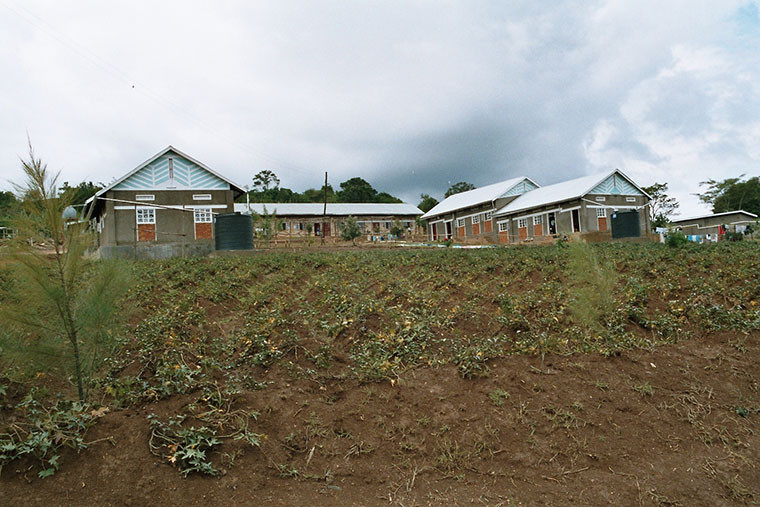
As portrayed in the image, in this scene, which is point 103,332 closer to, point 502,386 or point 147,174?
point 502,386

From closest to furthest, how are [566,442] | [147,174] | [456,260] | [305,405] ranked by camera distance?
1. [566,442]
2. [305,405]
3. [456,260]
4. [147,174]

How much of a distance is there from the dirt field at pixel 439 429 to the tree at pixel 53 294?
582 mm

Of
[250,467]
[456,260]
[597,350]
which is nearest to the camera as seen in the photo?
[250,467]

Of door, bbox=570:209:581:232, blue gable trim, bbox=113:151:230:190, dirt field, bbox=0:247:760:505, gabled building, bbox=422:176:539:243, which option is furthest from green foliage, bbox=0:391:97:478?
gabled building, bbox=422:176:539:243

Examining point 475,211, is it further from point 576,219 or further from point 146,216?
point 146,216

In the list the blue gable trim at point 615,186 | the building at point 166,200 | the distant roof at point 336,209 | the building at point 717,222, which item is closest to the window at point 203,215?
the building at point 166,200

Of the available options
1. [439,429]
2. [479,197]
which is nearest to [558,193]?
[479,197]

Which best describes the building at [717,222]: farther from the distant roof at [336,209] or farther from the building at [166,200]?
the building at [166,200]

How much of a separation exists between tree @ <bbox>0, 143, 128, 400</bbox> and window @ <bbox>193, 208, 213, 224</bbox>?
2033 cm

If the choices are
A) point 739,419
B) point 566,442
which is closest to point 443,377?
point 566,442

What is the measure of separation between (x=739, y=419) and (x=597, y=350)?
1503 millimetres

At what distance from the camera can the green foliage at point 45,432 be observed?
10.9 feet

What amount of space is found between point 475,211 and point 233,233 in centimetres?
2447

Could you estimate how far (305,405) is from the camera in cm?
458
